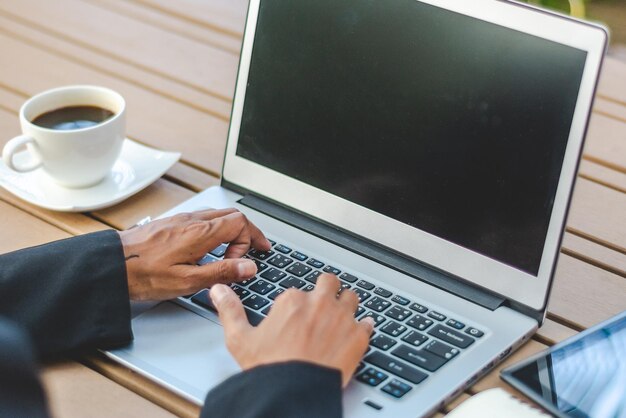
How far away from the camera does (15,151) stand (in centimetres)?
113

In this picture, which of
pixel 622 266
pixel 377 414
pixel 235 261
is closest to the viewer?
pixel 377 414

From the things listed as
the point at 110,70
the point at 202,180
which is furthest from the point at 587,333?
the point at 110,70

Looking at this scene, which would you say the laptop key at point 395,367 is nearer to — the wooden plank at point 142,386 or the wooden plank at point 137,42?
the wooden plank at point 142,386

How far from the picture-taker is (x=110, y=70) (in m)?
1.47

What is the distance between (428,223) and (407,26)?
0.68 ft

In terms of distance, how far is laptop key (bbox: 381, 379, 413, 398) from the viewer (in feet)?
2.77

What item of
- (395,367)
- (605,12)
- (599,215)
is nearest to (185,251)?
(395,367)

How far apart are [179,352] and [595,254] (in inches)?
19.9

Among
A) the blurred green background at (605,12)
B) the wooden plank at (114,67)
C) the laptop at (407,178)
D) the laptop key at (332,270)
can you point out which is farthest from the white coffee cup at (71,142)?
the blurred green background at (605,12)

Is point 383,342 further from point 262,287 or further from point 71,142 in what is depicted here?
point 71,142

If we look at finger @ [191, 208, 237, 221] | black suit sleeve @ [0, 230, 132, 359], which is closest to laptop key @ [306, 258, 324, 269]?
finger @ [191, 208, 237, 221]

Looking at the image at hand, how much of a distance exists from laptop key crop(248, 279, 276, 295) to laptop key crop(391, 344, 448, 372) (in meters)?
0.16

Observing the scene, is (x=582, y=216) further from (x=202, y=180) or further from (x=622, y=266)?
(x=202, y=180)

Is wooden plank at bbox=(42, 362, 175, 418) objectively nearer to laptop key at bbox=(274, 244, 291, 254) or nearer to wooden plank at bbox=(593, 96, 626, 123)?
laptop key at bbox=(274, 244, 291, 254)
